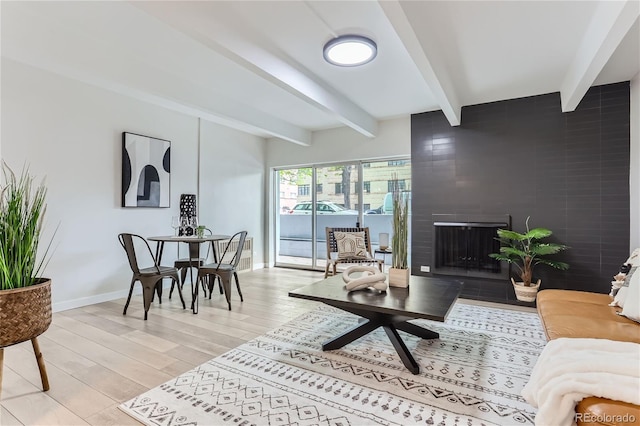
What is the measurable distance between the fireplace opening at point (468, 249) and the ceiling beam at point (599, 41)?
1.73 meters

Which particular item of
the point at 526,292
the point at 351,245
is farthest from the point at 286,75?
the point at 526,292

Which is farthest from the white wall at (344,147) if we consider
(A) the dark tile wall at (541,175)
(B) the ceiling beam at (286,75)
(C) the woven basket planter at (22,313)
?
(C) the woven basket planter at (22,313)

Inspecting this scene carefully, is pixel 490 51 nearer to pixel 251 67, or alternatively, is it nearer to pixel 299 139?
pixel 251 67

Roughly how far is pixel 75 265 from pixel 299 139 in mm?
3616

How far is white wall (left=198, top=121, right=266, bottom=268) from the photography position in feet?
16.8

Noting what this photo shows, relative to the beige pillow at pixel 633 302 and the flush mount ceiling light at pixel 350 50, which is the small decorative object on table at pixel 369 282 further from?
the flush mount ceiling light at pixel 350 50

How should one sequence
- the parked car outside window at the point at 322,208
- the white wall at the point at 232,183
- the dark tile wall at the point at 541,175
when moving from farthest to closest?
the parked car outside window at the point at 322,208 < the white wall at the point at 232,183 < the dark tile wall at the point at 541,175

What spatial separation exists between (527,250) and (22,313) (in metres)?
4.44

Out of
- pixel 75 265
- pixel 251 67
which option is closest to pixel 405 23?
pixel 251 67

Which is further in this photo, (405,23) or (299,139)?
(299,139)

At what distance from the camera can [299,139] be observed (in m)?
5.58

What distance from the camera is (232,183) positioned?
5609mm

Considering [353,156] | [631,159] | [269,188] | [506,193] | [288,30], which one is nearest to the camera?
[288,30]

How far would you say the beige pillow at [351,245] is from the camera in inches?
187
